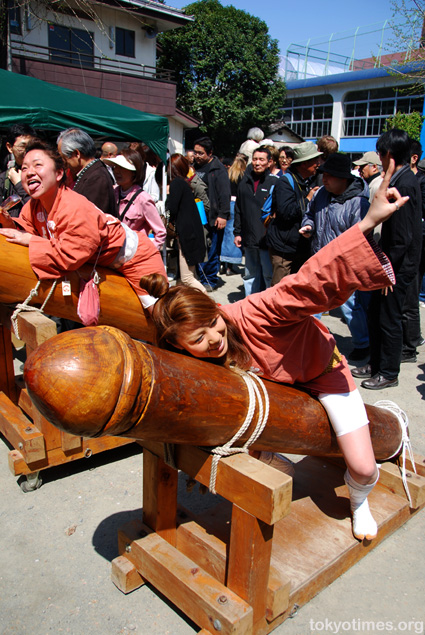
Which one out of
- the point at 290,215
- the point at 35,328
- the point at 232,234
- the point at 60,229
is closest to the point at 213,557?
the point at 35,328

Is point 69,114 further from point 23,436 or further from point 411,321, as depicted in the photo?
point 23,436

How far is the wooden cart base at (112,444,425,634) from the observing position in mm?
1679

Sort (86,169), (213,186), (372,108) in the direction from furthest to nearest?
1. (372,108)
2. (213,186)
3. (86,169)

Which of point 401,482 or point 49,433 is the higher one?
point 49,433

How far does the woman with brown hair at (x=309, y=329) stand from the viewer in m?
1.60

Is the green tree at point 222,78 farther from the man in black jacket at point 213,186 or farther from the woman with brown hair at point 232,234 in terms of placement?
the man in black jacket at point 213,186

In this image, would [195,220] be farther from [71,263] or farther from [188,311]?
[188,311]

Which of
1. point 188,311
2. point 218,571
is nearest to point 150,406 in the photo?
point 188,311

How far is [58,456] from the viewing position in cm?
285

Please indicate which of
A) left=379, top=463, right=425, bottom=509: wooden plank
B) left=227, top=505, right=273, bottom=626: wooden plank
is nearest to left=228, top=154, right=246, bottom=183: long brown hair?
left=379, top=463, right=425, bottom=509: wooden plank

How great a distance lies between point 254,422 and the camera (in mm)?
1742

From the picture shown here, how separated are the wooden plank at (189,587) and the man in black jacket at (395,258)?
9.31ft

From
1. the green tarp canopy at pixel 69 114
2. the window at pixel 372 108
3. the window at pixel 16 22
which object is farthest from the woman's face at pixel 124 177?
the window at pixel 372 108

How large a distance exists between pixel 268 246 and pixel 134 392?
4291mm
